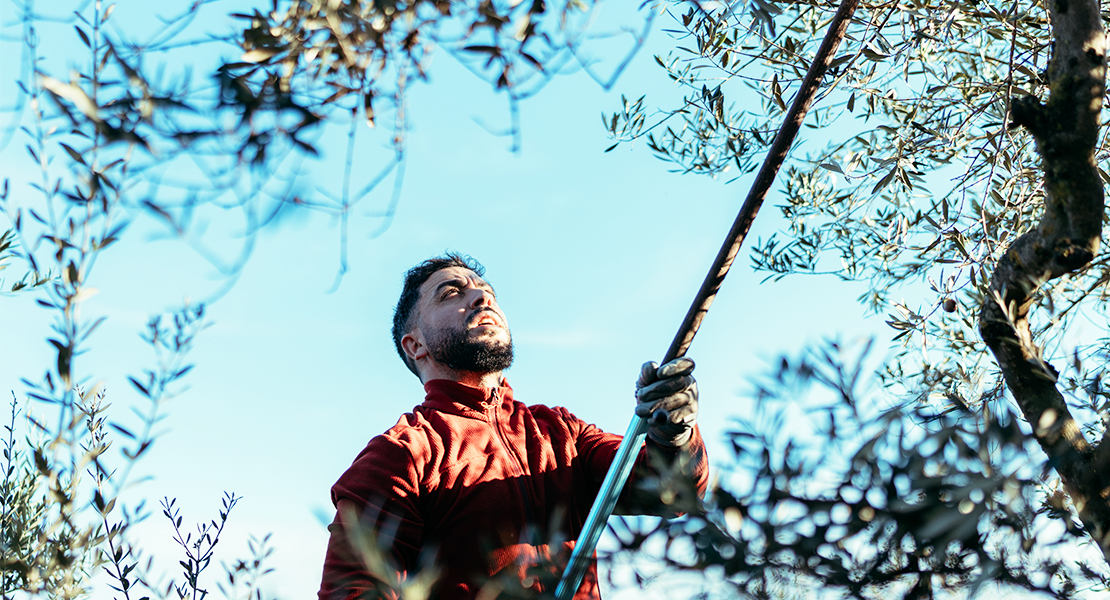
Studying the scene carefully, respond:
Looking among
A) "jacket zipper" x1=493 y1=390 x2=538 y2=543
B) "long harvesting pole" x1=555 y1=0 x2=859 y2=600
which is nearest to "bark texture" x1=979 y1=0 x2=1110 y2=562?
"long harvesting pole" x1=555 y1=0 x2=859 y2=600

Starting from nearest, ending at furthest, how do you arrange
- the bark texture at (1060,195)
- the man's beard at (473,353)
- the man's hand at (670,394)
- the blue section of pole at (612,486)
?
the bark texture at (1060,195)
the blue section of pole at (612,486)
the man's hand at (670,394)
the man's beard at (473,353)

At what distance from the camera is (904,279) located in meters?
4.58

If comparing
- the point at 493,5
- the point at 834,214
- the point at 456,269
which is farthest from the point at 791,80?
the point at 493,5

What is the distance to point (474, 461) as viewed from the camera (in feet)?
11.7

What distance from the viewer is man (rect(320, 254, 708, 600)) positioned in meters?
3.12

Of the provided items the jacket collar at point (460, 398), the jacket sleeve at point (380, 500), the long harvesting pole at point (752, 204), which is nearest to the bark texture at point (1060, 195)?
the long harvesting pole at point (752, 204)

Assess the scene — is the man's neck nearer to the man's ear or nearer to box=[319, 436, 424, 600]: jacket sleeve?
the man's ear

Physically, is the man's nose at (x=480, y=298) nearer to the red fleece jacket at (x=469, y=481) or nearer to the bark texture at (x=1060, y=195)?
the red fleece jacket at (x=469, y=481)

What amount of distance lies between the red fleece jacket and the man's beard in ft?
0.44

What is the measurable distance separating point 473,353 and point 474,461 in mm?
644

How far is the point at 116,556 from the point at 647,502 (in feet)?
4.74

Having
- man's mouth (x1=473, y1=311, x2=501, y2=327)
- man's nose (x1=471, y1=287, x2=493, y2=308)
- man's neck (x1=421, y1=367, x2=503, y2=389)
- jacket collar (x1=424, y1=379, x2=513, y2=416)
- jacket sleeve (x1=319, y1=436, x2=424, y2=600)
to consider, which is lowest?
jacket sleeve (x1=319, y1=436, x2=424, y2=600)

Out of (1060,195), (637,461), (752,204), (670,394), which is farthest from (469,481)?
(1060,195)

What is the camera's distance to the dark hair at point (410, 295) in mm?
4785
